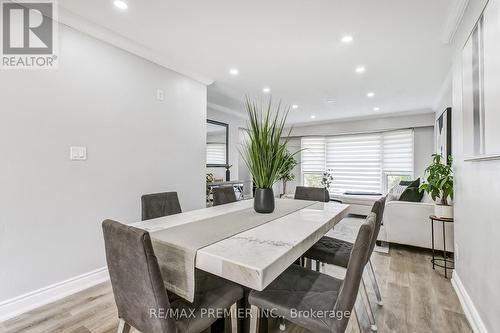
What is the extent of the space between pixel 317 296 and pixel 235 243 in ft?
1.66

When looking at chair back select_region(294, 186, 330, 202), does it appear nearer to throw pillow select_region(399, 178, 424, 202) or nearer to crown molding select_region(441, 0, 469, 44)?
throw pillow select_region(399, 178, 424, 202)

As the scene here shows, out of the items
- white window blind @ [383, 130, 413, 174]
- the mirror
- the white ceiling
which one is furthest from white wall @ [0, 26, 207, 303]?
white window blind @ [383, 130, 413, 174]

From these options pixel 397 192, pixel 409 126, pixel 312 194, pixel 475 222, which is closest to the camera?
pixel 475 222

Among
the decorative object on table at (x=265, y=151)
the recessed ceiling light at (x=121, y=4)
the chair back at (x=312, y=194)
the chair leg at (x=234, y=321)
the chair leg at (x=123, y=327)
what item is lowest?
the chair leg at (x=234, y=321)

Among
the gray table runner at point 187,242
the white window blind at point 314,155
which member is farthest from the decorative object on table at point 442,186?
the white window blind at point 314,155

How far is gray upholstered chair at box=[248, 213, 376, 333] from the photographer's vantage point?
104cm

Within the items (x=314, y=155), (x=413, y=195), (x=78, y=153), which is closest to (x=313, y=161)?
(x=314, y=155)

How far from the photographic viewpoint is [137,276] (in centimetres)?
101

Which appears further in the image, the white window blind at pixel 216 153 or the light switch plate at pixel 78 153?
the white window blind at pixel 216 153

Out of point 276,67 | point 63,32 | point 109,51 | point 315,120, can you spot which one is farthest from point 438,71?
point 63,32

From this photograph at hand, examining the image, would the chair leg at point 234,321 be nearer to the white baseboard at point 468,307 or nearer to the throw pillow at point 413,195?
the white baseboard at point 468,307

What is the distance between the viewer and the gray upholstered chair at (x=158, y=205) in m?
2.04

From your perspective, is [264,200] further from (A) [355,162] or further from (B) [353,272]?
(A) [355,162]

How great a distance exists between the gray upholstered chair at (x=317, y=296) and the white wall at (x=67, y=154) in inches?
75.5
